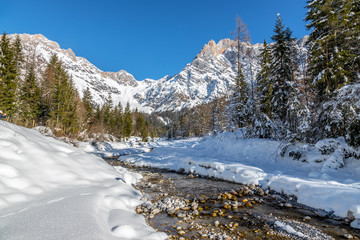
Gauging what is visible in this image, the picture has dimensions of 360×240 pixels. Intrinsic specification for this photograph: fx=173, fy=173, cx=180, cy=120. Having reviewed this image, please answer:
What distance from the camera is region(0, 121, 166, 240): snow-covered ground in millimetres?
3508

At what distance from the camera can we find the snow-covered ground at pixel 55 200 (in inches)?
138

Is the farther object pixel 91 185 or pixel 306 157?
pixel 306 157

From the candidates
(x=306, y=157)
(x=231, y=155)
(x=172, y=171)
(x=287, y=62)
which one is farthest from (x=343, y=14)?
(x=172, y=171)

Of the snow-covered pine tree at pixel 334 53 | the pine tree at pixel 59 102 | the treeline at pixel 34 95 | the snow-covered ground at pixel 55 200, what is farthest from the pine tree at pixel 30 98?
the snow-covered pine tree at pixel 334 53

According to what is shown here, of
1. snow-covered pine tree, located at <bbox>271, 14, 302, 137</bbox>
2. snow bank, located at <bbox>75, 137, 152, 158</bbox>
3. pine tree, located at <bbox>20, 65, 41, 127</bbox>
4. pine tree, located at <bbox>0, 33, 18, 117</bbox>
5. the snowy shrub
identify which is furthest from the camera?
pine tree, located at <bbox>20, 65, 41, 127</bbox>

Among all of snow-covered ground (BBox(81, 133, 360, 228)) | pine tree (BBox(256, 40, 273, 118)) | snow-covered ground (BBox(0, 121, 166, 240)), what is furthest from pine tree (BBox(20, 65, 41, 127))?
pine tree (BBox(256, 40, 273, 118))

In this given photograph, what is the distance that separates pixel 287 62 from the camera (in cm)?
1764

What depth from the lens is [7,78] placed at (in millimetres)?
24125

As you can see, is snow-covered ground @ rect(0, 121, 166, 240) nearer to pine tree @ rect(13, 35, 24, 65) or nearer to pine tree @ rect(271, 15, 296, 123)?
pine tree @ rect(271, 15, 296, 123)

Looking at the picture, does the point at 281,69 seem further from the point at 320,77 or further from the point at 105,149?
the point at 105,149

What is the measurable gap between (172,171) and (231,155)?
5776 millimetres

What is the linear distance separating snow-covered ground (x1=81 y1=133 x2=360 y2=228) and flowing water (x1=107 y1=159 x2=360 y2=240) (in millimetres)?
511

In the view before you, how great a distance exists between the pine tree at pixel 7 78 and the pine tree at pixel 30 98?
3682mm

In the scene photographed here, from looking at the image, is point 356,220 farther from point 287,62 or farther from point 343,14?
point 287,62
